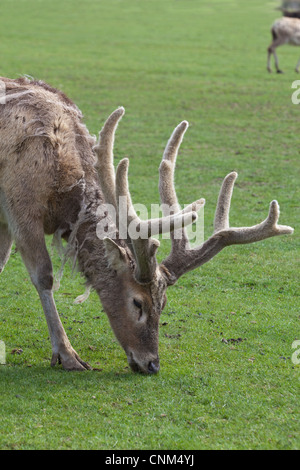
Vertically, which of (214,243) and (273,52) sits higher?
(214,243)

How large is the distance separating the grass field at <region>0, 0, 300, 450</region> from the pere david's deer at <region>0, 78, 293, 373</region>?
1.14 feet

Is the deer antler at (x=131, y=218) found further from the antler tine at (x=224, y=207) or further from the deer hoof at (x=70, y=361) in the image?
the deer hoof at (x=70, y=361)

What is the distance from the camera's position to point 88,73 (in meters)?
22.6

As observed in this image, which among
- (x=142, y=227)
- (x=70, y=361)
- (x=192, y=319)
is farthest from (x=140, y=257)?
(x=192, y=319)

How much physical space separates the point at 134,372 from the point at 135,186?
6521mm

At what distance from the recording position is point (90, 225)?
20.9 feet

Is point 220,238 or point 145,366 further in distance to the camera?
point 220,238

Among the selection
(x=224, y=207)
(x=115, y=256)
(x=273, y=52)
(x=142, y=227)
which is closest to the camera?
(x=142, y=227)

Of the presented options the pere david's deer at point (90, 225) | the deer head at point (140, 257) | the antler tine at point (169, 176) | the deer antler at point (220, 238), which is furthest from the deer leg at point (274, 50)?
the deer head at point (140, 257)

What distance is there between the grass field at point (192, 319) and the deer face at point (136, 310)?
0.21 metres

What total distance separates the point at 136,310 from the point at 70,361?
2.46 feet

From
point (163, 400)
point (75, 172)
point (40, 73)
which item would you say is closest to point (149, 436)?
point (163, 400)

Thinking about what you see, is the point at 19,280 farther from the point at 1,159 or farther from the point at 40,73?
the point at 40,73

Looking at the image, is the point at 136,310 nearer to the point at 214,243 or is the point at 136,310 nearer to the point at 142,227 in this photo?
the point at 142,227
